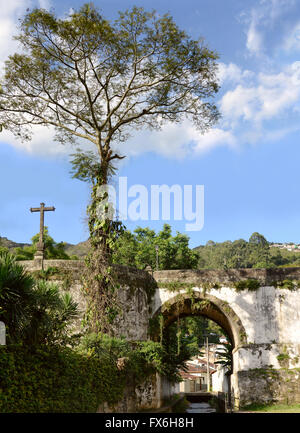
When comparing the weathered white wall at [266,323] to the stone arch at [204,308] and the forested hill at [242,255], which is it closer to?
the stone arch at [204,308]

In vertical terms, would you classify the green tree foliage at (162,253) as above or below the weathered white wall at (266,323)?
above

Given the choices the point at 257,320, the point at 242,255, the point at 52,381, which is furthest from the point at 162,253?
the point at 242,255

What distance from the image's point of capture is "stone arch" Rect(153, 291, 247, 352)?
56.8ft

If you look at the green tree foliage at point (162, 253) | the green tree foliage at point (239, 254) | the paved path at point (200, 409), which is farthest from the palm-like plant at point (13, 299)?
the green tree foliage at point (239, 254)

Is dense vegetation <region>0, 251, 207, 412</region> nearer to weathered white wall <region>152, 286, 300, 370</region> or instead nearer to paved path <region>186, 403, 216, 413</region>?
weathered white wall <region>152, 286, 300, 370</region>

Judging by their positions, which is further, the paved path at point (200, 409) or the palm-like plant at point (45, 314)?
the paved path at point (200, 409)

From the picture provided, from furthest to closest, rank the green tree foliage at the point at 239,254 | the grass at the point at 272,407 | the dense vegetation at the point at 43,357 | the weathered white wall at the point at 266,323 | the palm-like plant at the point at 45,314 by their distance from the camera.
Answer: the green tree foliage at the point at 239,254 → the weathered white wall at the point at 266,323 → the grass at the point at 272,407 → the palm-like plant at the point at 45,314 → the dense vegetation at the point at 43,357

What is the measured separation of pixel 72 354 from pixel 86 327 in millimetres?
5314

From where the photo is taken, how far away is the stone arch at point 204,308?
682 inches

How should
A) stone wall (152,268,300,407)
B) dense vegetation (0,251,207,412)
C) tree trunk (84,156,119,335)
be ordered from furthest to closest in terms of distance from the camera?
stone wall (152,268,300,407)
tree trunk (84,156,119,335)
dense vegetation (0,251,207,412)

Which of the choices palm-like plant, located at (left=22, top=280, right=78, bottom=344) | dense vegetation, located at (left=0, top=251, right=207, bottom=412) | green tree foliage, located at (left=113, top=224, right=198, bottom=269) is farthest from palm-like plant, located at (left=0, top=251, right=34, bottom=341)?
green tree foliage, located at (left=113, top=224, right=198, bottom=269)

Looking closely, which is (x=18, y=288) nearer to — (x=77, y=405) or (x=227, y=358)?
(x=77, y=405)

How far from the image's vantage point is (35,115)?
16750 millimetres
